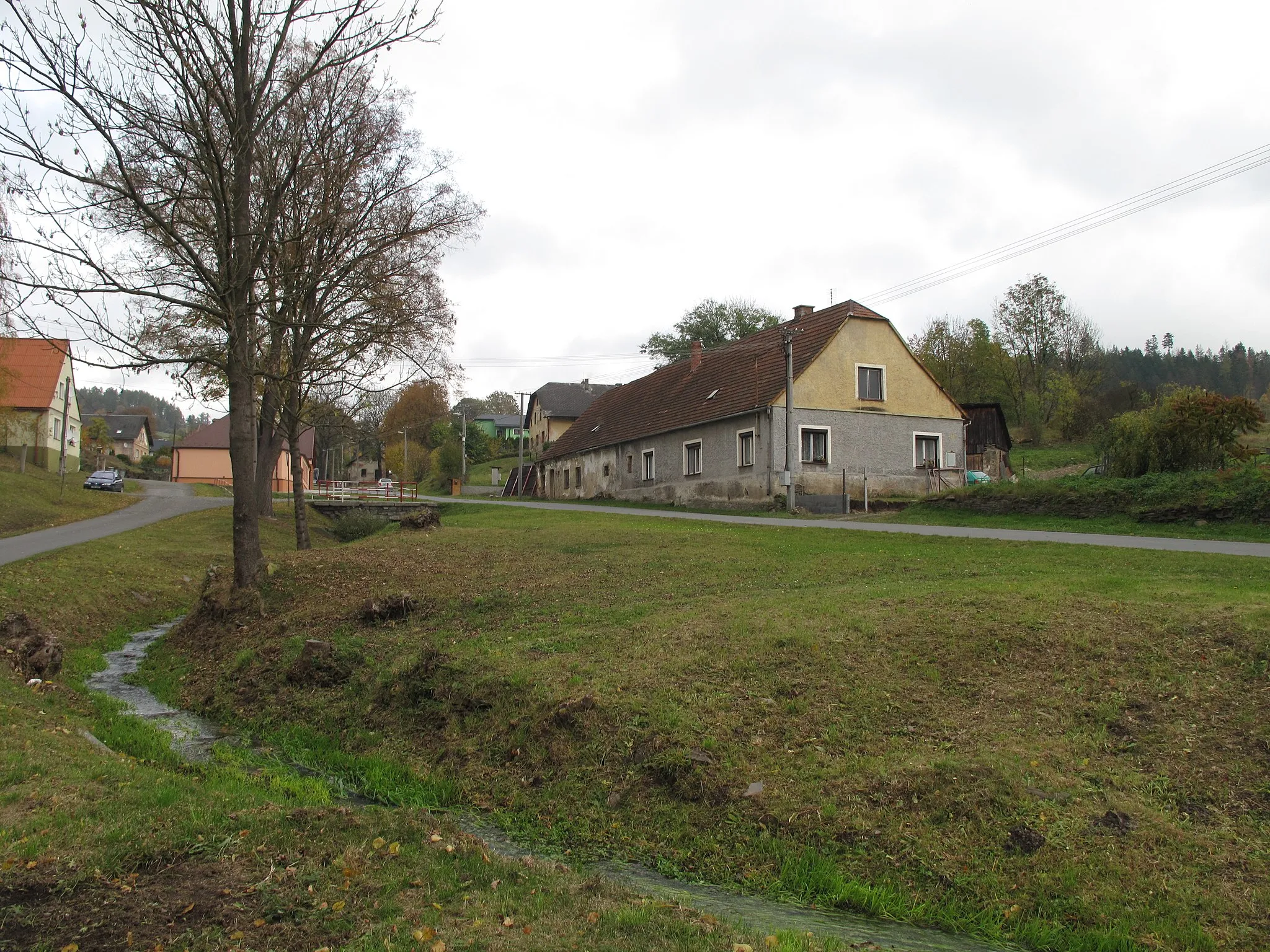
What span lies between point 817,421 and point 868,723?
26.4 metres

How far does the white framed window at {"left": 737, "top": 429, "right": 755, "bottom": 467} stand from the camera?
34188mm

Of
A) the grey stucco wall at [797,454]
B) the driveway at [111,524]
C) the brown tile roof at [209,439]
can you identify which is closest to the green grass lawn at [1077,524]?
the grey stucco wall at [797,454]

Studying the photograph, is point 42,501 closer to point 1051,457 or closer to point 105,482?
point 105,482

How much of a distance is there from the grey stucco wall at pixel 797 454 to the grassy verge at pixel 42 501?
76.6 feet

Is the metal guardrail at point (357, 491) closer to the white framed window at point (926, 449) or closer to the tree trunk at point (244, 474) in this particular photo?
the white framed window at point (926, 449)

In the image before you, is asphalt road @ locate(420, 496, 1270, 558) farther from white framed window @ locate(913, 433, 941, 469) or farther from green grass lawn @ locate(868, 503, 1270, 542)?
white framed window @ locate(913, 433, 941, 469)

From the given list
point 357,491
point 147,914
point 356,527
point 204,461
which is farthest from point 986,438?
point 204,461

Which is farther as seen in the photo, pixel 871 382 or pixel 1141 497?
pixel 871 382

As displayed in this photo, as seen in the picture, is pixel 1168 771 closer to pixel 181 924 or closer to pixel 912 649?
pixel 912 649

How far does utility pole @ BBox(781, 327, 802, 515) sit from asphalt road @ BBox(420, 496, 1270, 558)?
240 cm

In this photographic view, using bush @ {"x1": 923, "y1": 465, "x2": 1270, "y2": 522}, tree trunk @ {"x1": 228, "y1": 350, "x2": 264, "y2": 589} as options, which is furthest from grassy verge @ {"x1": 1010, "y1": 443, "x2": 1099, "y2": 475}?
tree trunk @ {"x1": 228, "y1": 350, "x2": 264, "y2": 589}

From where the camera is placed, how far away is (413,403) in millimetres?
94688

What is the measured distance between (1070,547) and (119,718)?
15.4 meters

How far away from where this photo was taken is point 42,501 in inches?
1419
